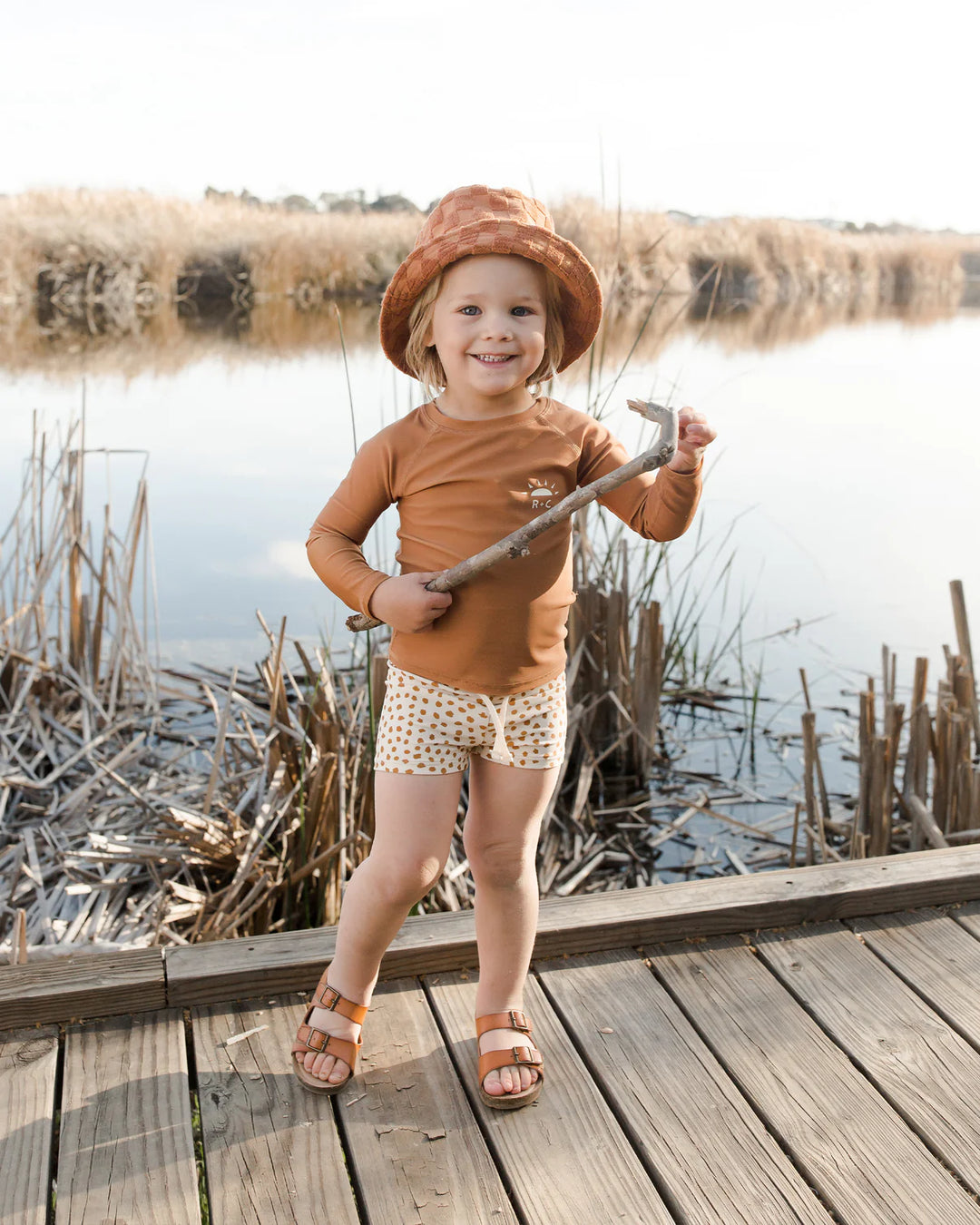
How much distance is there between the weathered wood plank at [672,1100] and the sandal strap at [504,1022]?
0.11 m

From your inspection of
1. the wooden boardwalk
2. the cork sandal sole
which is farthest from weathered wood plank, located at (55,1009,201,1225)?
the cork sandal sole

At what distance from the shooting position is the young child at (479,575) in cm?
150

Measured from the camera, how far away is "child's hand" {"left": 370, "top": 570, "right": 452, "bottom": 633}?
58.7 inches

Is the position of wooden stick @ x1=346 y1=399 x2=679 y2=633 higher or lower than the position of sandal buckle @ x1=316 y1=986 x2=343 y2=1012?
higher

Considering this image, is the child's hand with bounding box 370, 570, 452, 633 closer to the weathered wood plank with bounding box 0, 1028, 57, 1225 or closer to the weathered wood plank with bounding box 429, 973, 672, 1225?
the weathered wood plank with bounding box 429, 973, 672, 1225

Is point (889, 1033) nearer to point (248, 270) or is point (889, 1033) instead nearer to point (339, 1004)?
point (339, 1004)

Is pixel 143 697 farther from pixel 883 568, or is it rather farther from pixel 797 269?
pixel 797 269

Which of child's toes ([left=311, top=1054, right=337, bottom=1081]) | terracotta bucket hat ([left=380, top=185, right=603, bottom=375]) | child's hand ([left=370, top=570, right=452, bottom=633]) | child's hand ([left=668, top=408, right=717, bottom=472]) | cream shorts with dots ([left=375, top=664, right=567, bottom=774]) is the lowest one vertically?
child's toes ([left=311, top=1054, right=337, bottom=1081])

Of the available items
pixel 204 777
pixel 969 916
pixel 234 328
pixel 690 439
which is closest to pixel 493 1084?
pixel 690 439

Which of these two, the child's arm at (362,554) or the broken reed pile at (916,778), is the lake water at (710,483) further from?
the child's arm at (362,554)

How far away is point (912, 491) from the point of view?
7.27 metres

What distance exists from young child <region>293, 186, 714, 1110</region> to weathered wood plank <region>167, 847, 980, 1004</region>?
0.52 feet

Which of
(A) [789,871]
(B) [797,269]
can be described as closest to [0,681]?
(A) [789,871]

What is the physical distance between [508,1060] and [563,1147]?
0.42ft
